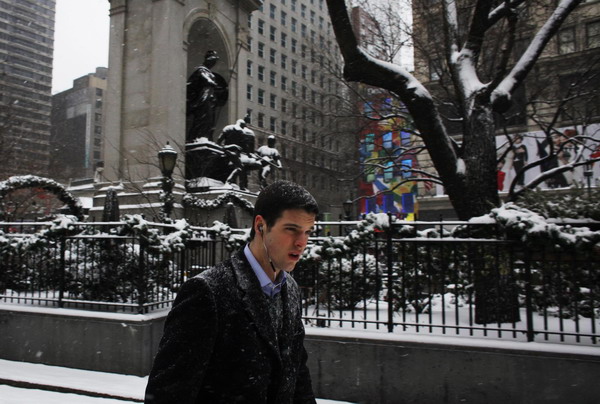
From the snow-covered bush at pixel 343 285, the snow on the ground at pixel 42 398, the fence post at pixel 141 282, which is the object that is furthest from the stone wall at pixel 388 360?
the snow on the ground at pixel 42 398

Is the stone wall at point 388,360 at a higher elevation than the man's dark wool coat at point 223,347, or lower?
lower

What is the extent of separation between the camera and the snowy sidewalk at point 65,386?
20.4 feet

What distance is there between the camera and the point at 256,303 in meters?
1.94

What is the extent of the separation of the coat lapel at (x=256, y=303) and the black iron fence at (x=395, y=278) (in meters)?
4.66

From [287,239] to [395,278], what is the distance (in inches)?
216

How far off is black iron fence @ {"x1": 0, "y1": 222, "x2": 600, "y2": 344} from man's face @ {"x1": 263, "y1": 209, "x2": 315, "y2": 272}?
4607 millimetres

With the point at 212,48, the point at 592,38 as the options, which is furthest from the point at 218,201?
the point at 592,38

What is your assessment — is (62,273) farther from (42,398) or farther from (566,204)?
(566,204)

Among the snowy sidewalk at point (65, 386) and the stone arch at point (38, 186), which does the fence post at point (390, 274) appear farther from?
the stone arch at point (38, 186)

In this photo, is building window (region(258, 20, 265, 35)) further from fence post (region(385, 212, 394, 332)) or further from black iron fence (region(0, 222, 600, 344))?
fence post (region(385, 212, 394, 332))

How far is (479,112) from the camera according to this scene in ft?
27.3

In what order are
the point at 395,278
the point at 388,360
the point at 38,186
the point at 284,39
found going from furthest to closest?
the point at 284,39, the point at 38,186, the point at 395,278, the point at 388,360

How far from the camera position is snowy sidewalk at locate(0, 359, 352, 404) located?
6.23 meters

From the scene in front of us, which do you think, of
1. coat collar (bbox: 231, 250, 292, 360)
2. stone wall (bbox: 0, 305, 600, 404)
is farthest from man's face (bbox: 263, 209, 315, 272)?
stone wall (bbox: 0, 305, 600, 404)
